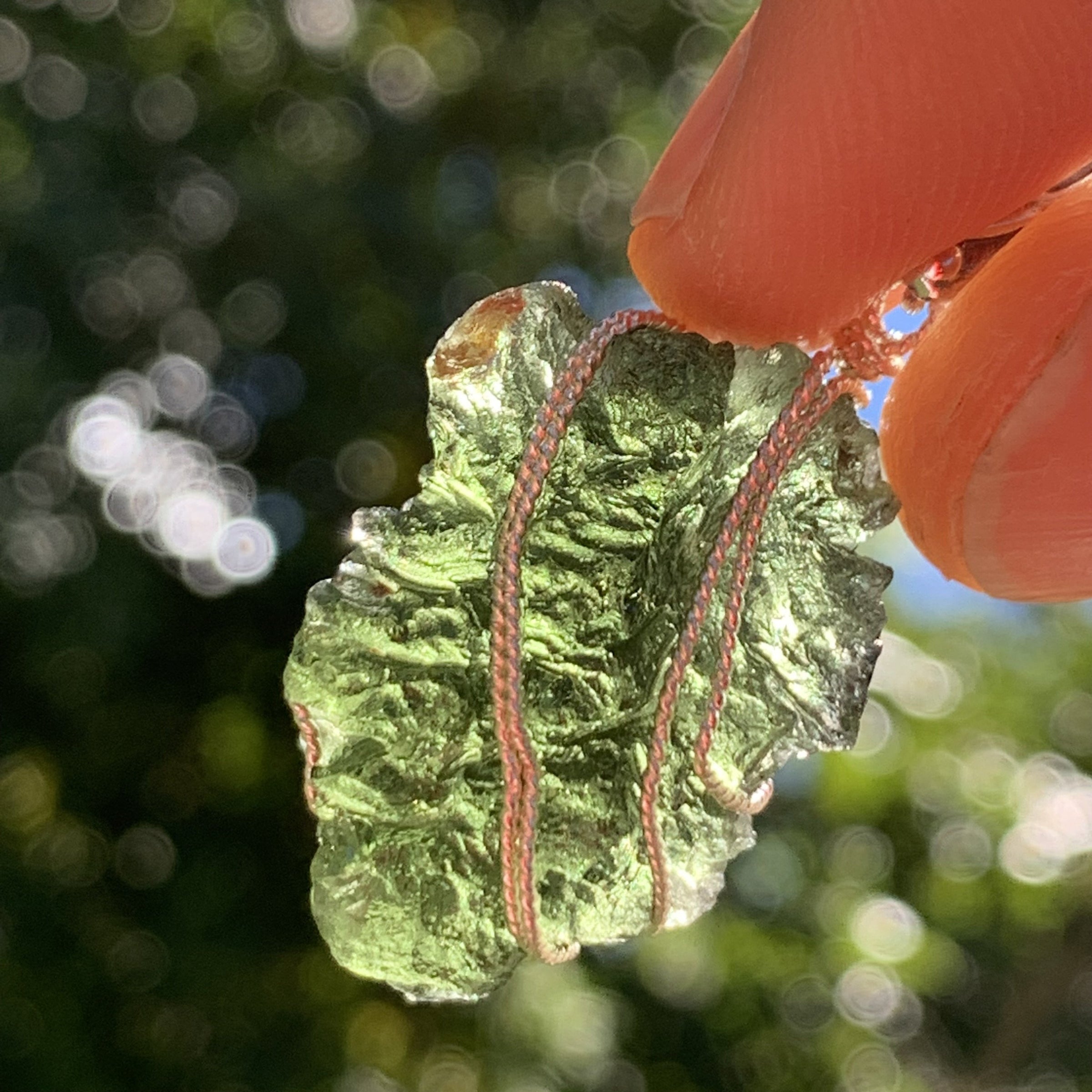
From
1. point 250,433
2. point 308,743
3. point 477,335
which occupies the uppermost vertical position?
point 477,335

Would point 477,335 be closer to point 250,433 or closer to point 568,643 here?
point 568,643

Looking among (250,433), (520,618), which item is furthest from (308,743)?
(250,433)

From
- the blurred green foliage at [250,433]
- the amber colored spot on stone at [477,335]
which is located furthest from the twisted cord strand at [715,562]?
the blurred green foliage at [250,433]

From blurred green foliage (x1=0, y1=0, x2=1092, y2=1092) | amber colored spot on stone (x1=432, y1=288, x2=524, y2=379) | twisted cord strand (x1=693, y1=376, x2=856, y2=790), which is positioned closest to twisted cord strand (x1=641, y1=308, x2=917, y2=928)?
twisted cord strand (x1=693, y1=376, x2=856, y2=790)

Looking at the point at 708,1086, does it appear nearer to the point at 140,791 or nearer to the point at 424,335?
the point at 140,791

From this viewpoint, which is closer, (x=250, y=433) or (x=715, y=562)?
(x=715, y=562)

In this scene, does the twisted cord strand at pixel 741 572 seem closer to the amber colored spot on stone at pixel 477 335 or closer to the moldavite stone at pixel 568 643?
the moldavite stone at pixel 568 643

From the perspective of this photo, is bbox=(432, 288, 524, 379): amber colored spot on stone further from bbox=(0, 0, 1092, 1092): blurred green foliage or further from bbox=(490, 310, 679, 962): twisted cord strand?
bbox=(0, 0, 1092, 1092): blurred green foliage

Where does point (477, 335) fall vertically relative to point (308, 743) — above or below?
above
